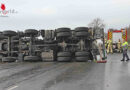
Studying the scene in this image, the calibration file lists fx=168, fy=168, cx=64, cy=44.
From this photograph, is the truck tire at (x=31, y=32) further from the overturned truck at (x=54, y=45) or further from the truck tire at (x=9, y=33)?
the truck tire at (x=9, y=33)

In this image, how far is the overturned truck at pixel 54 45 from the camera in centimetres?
1216

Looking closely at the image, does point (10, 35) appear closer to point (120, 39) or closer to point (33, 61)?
point (33, 61)

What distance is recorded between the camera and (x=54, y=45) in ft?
42.7

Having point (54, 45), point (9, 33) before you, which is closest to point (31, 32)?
point (9, 33)

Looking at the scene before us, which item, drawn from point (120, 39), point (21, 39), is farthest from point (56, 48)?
point (120, 39)

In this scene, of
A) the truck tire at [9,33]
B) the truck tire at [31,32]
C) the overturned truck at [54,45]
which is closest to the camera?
the overturned truck at [54,45]

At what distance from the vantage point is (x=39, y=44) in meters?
13.8

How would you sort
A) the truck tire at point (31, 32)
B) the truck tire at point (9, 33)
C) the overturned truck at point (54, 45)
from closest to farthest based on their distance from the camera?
the overturned truck at point (54, 45) → the truck tire at point (31, 32) → the truck tire at point (9, 33)

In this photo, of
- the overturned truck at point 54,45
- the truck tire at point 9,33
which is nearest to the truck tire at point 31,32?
the overturned truck at point 54,45

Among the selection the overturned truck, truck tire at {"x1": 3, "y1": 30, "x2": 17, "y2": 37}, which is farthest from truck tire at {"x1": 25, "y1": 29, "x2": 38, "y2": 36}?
truck tire at {"x1": 3, "y1": 30, "x2": 17, "y2": 37}

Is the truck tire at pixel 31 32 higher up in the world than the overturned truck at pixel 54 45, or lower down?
higher up

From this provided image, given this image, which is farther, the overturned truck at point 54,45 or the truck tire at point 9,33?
the truck tire at point 9,33

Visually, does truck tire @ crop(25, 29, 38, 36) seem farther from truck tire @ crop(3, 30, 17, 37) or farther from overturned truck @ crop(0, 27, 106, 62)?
truck tire @ crop(3, 30, 17, 37)

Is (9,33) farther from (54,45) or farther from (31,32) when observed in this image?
(54,45)
